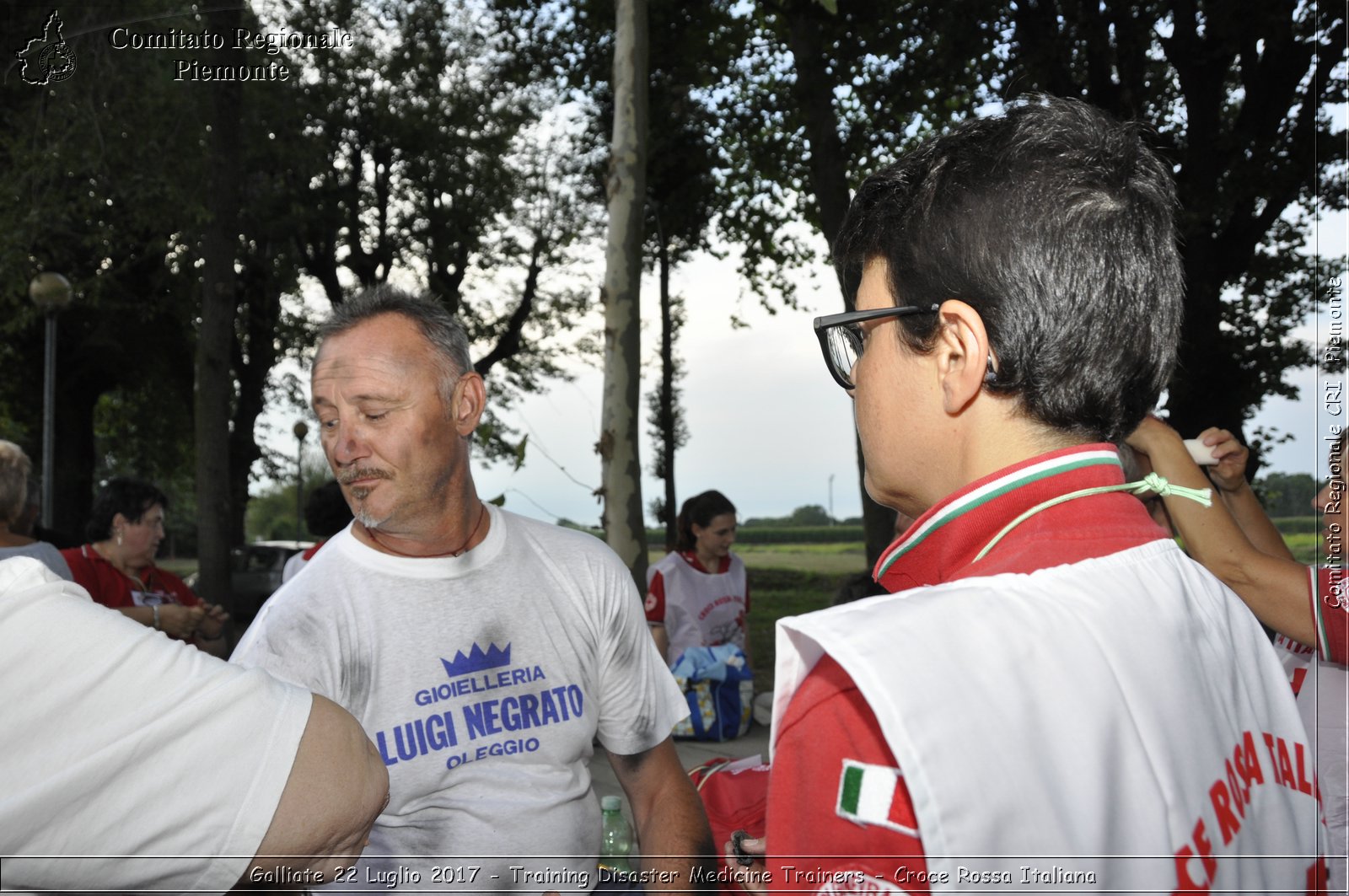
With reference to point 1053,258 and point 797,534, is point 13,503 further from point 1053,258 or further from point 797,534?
point 797,534

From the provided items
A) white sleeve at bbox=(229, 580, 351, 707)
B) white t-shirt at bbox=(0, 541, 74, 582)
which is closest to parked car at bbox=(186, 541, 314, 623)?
white t-shirt at bbox=(0, 541, 74, 582)

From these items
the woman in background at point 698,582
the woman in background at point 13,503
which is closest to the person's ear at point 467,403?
the woman in background at point 13,503

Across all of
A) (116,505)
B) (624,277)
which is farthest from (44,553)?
(624,277)

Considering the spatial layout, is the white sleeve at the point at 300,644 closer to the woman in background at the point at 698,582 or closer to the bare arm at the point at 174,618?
the bare arm at the point at 174,618

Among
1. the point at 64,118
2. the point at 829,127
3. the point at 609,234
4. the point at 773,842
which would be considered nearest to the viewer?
the point at 773,842

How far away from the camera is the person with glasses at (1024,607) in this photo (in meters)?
1.02

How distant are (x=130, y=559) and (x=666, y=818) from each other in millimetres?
4745

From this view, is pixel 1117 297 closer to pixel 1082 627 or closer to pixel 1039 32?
pixel 1082 627

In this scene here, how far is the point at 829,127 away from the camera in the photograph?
38.6ft

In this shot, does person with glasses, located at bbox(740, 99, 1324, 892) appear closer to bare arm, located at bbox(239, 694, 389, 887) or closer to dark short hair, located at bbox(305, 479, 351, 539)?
bare arm, located at bbox(239, 694, 389, 887)

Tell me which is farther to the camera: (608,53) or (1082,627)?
(608,53)

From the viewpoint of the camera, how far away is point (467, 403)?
121 inches

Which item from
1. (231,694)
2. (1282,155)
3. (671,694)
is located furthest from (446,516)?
(1282,155)

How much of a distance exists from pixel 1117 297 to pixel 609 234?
15.1ft
